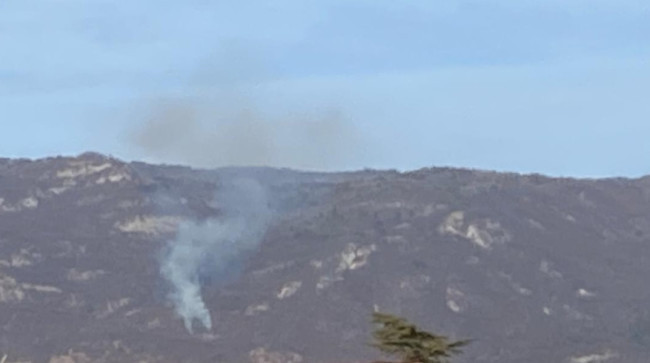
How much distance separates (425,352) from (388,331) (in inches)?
45.6

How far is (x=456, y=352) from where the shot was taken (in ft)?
190

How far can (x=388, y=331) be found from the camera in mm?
56312

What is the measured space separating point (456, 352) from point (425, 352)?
2.36 meters

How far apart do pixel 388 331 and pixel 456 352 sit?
8.04 ft

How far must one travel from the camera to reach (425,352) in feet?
183
